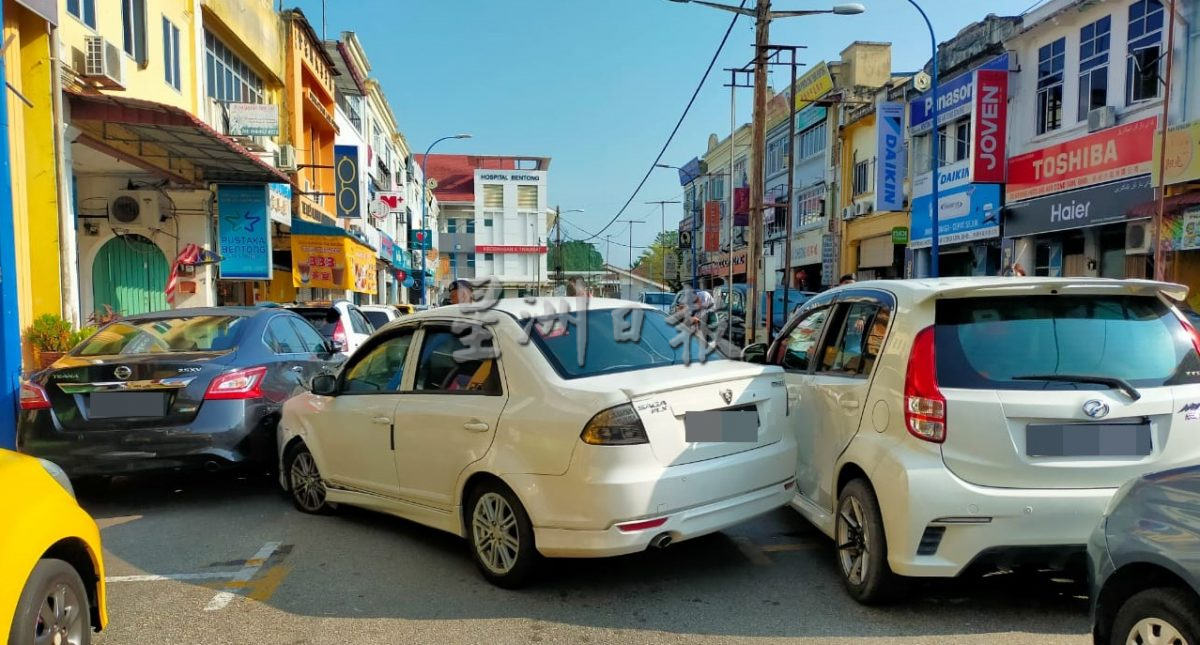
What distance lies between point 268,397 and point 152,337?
3.74ft

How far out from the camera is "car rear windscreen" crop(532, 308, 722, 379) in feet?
13.6

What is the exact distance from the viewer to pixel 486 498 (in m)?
4.12

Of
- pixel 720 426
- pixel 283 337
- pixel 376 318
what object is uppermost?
pixel 283 337

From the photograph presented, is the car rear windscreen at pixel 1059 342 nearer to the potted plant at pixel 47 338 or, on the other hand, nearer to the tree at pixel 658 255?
the potted plant at pixel 47 338

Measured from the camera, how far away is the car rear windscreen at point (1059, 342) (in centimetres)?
343

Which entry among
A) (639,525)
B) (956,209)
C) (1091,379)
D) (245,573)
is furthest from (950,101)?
(245,573)

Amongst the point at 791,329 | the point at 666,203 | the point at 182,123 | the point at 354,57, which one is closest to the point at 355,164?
the point at 354,57

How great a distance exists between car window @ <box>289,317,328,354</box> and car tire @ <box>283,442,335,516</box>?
1656 mm

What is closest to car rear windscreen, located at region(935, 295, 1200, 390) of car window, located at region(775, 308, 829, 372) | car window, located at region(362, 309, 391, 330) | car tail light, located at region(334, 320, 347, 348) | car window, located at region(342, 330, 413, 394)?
car window, located at region(775, 308, 829, 372)

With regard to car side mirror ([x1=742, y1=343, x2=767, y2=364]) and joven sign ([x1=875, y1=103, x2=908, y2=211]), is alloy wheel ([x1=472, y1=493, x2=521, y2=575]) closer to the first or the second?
car side mirror ([x1=742, y1=343, x2=767, y2=364])

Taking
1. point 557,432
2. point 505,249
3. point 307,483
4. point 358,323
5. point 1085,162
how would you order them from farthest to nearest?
point 505,249 → point 1085,162 → point 358,323 → point 307,483 → point 557,432

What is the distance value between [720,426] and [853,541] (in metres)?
0.88

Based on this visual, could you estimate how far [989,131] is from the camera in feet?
66.3

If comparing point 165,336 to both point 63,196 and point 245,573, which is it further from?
point 63,196
